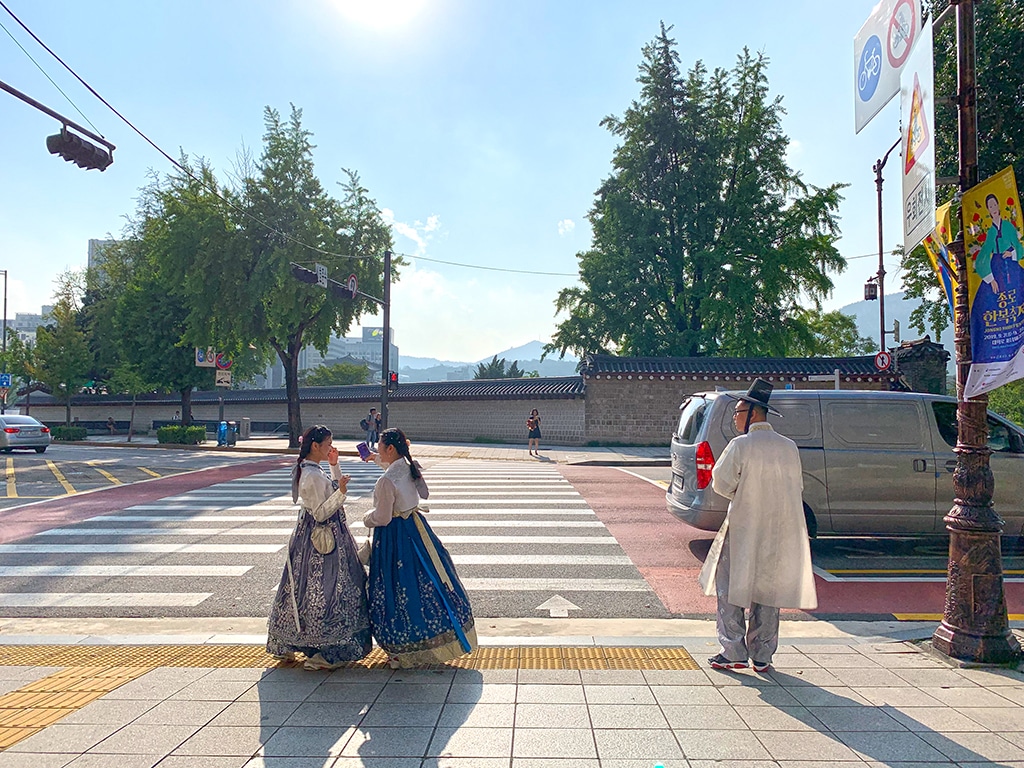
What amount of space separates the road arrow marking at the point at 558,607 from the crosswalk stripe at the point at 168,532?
4.60 m

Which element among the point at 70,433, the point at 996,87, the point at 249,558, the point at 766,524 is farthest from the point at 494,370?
the point at 766,524

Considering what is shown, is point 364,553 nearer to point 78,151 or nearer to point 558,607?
point 558,607

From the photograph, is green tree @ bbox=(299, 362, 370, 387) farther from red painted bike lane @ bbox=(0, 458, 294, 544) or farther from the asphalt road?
the asphalt road

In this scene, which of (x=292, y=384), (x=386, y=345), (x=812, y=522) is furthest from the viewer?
(x=292, y=384)

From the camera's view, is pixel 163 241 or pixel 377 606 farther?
pixel 163 241

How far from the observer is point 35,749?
3410 mm

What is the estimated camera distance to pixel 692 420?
8.59 meters

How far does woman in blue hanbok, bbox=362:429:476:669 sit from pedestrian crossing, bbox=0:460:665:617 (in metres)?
1.66

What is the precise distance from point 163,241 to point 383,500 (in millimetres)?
27131

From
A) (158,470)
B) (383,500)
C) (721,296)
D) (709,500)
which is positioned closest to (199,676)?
(383,500)

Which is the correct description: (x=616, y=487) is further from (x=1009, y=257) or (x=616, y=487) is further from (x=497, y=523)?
(x=1009, y=257)

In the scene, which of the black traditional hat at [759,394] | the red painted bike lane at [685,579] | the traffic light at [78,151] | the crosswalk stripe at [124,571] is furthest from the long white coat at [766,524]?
the traffic light at [78,151]

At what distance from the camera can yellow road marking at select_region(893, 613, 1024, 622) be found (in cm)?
591

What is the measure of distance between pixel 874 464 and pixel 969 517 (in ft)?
11.1
